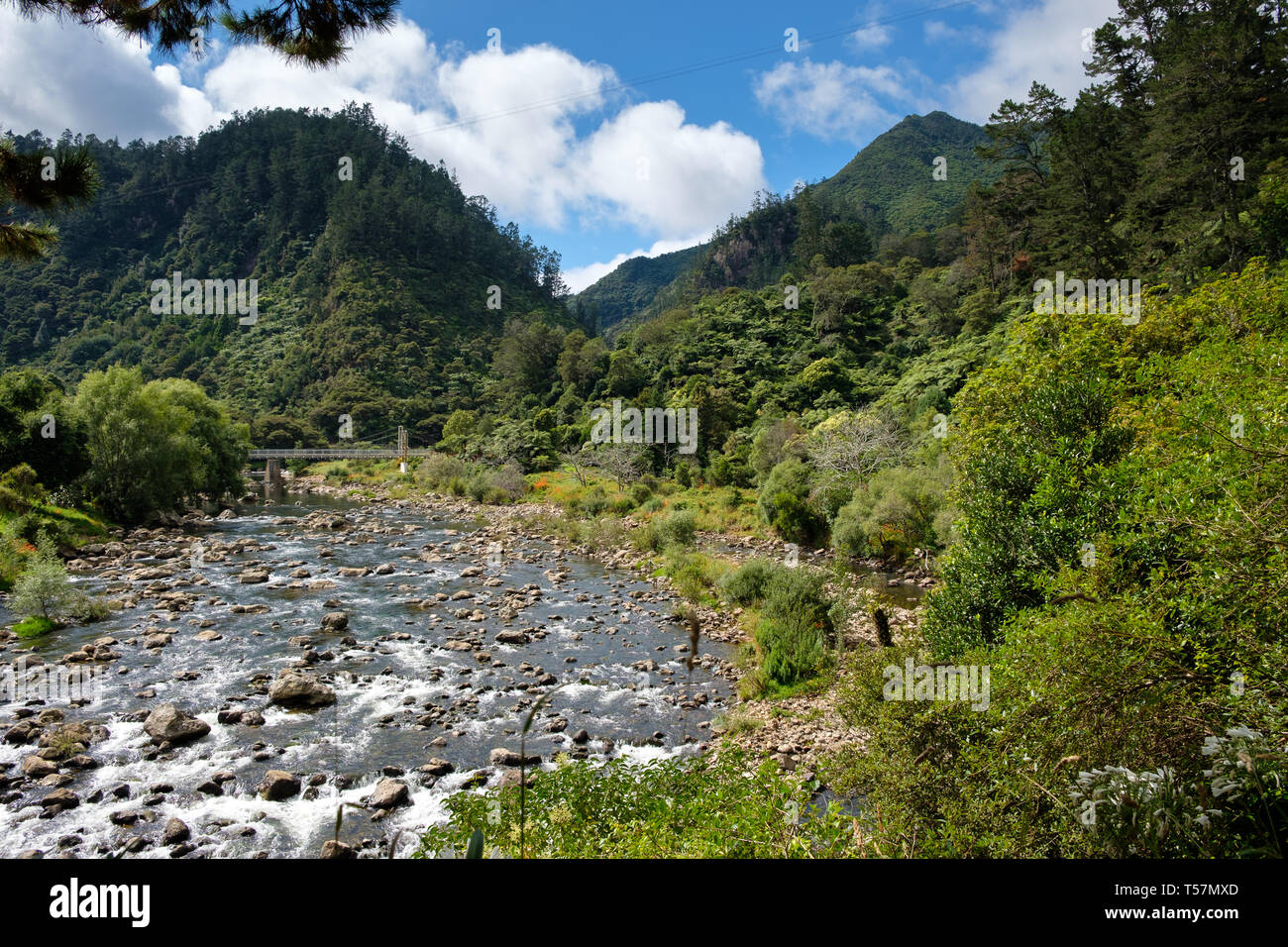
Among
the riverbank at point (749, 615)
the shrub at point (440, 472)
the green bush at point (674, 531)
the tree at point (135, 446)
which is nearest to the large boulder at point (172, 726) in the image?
the riverbank at point (749, 615)

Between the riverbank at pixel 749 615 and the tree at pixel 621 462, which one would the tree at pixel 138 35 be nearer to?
the riverbank at pixel 749 615

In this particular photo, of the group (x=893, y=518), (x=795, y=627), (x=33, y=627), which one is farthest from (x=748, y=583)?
(x=33, y=627)

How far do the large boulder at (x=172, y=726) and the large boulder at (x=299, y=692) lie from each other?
4.00 ft

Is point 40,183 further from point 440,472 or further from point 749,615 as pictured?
point 440,472

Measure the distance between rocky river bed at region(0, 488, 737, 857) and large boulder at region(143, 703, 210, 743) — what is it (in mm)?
29

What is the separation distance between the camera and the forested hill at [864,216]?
79.9 meters

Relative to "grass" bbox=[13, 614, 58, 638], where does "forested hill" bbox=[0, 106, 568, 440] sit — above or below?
above

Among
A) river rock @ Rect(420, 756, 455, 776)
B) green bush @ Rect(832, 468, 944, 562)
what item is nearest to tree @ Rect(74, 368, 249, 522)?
river rock @ Rect(420, 756, 455, 776)

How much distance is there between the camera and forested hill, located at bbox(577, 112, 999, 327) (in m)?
79.9

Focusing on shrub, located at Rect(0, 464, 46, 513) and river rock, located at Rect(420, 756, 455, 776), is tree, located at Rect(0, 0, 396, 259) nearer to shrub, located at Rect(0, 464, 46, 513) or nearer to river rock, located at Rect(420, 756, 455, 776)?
river rock, located at Rect(420, 756, 455, 776)

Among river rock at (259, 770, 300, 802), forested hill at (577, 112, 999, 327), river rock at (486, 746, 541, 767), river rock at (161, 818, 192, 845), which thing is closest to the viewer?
river rock at (161, 818, 192, 845)

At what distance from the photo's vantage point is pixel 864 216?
10912cm

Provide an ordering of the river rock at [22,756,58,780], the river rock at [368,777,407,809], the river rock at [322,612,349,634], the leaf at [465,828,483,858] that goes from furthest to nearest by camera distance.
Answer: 1. the river rock at [322,612,349,634]
2. the river rock at [22,756,58,780]
3. the river rock at [368,777,407,809]
4. the leaf at [465,828,483,858]
